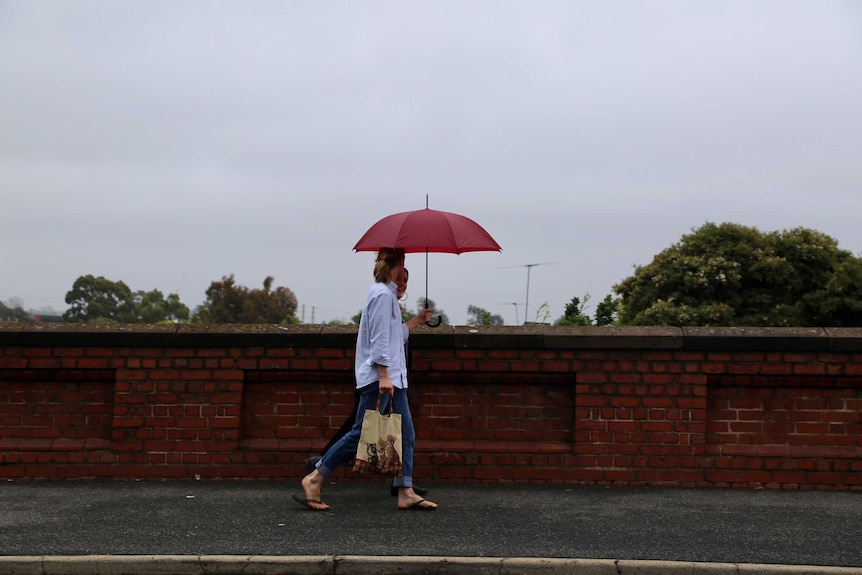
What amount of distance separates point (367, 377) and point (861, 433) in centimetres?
390

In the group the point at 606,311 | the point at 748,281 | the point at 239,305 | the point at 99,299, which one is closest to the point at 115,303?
the point at 99,299

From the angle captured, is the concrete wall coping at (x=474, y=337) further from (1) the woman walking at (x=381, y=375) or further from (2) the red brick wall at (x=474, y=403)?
(1) the woman walking at (x=381, y=375)

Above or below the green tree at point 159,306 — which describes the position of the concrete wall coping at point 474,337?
below

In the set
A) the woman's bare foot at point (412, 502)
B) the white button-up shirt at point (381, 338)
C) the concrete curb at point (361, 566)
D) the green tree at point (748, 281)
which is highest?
the green tree at point (748, 281)

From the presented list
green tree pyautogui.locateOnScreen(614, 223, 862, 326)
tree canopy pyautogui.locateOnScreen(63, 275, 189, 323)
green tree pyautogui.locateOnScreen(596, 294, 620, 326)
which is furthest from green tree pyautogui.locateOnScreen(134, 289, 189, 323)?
green tree pyautogui.locateOnScreen(596, 294, 620, 326)

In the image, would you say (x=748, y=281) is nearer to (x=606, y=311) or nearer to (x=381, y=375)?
(x=606, y=311)

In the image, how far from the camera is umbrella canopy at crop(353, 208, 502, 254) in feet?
21.5

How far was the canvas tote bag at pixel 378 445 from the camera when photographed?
632 centimetres

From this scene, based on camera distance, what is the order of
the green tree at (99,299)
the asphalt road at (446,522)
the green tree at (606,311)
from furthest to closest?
the green tree at (99,299) < the green tree at (606,311) < the asphalt road at (446,522)

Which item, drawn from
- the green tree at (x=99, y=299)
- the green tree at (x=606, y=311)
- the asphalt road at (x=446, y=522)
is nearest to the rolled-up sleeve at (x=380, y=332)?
the asphalt road at (x=446, y=522)

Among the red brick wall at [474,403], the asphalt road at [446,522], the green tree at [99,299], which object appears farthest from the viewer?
the green tree at [99,299]

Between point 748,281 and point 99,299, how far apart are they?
95.1 meters

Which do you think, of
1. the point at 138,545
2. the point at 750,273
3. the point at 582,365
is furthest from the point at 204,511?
the point at 750,273

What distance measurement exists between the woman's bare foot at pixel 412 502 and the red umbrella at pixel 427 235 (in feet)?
5.21
